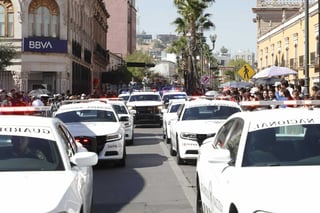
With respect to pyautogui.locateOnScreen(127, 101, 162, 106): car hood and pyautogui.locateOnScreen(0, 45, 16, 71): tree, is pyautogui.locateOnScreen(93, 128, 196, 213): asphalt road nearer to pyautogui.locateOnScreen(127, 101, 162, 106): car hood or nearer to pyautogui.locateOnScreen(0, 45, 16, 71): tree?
pyautogui.locateOnScreen(127, 101, 162, 106): car hood

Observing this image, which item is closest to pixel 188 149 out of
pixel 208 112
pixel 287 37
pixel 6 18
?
pixel 208 112

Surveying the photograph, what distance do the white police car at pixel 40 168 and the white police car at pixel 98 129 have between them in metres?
5.92

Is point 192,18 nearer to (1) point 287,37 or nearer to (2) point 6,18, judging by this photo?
(1) point 287,37

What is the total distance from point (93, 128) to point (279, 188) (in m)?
9.60

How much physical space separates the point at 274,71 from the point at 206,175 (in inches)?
855

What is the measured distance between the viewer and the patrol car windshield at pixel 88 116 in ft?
52.3

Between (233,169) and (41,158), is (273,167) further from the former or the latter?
(41,158)

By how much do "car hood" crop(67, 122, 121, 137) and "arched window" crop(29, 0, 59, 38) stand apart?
1366 inches

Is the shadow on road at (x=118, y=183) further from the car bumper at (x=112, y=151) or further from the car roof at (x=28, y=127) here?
the car roof at (x=28, y=127)

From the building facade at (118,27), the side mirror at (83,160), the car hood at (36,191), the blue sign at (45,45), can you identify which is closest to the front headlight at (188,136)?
the side mirror at (83,160)

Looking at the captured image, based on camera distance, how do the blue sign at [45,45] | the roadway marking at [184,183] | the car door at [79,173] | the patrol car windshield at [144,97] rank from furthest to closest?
the blue sign at [45,45] → the patrol car windshield at [144,97] → the roadway marking at [184,183] → the car door at [79,173]

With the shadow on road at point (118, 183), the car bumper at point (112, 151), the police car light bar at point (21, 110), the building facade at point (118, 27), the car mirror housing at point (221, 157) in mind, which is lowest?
the shadow on road at point (118, 183)

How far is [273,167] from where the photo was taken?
6.25 m

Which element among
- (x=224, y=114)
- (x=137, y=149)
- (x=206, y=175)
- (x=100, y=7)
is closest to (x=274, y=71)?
(x=137, y=149)
